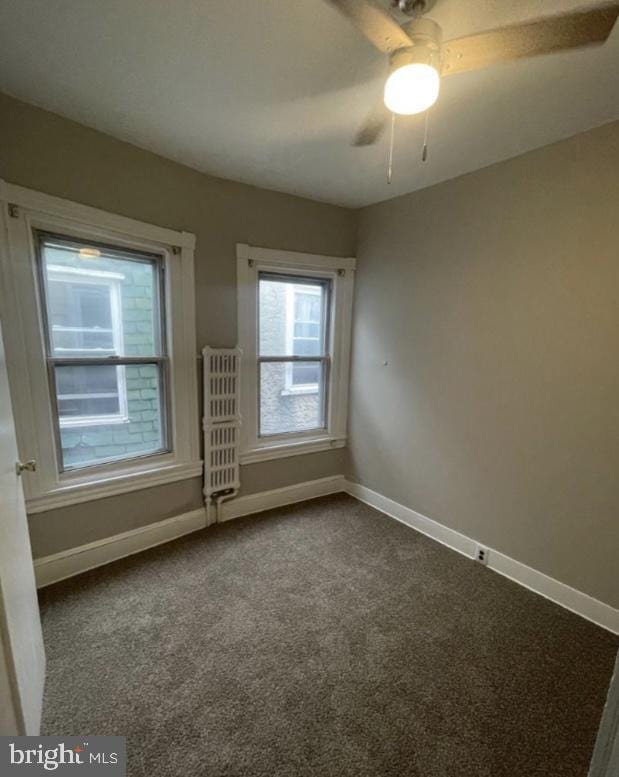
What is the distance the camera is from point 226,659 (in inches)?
61.7

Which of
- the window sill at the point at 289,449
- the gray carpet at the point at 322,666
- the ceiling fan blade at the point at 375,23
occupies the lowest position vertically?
the gray carpet at the point at 322,666

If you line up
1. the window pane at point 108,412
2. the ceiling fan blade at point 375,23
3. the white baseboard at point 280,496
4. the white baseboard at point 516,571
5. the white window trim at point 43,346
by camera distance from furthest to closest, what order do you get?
the white baseboard at point 280,496 → the window pane at point 108,412 → the white baseboard at point 516,571 → the white window trim at point 43,346 → the ceiling fan blade at point 375,23

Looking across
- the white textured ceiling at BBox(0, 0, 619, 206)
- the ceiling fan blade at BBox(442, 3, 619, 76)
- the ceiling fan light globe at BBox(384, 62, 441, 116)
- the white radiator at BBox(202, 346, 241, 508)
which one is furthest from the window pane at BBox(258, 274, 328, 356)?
the ceiling fan blade at BBox(442, 3, 619, 76)

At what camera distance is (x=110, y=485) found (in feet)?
7.12

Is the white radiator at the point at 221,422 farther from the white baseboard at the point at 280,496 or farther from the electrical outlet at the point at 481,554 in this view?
the electrical outlet at the point at 481,554

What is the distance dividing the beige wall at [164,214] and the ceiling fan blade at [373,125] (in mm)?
1241

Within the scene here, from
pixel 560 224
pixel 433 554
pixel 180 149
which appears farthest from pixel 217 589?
pixel 560 224

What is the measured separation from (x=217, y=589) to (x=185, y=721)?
70 centimetres

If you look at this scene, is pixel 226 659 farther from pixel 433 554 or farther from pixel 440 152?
pixel 440 152

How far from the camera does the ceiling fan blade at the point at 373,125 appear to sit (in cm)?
129

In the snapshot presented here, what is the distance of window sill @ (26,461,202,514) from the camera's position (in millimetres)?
1946


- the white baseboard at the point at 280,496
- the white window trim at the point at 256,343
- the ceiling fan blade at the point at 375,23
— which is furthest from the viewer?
the white baseboard at the point at 280,496
